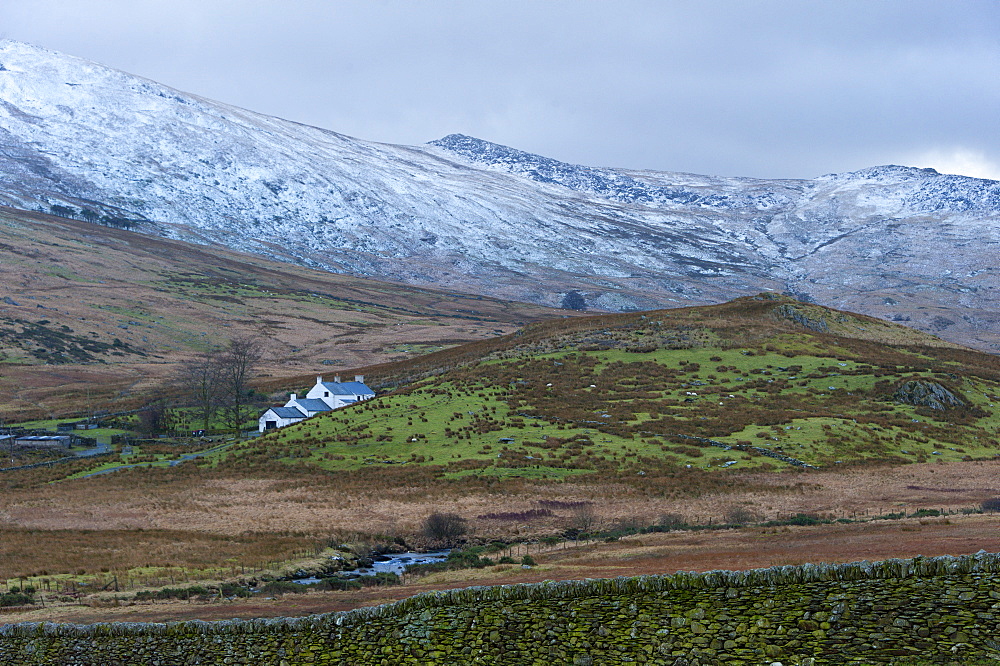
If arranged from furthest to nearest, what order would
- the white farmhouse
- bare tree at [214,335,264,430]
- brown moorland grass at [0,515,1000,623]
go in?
bare tree at [214,335,264,430] < the white farmhouse < brown moorland grass at [0,515,1000,623]

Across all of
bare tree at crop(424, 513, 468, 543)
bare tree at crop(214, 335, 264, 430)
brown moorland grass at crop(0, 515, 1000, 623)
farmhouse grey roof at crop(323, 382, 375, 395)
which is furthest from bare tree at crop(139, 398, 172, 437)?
brown moorland grass at crop(0, 515, 1000, 623)

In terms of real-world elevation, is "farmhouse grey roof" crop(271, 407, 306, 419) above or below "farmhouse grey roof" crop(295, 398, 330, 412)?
below

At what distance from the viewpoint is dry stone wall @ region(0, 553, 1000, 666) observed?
1595 cm

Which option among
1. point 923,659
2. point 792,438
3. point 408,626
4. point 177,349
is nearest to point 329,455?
point 792,438

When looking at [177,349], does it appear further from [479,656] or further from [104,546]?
[479,656]

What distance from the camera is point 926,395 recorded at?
73.1 m

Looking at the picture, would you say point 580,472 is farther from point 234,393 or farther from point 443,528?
point 234,393

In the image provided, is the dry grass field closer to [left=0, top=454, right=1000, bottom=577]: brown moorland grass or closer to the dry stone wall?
[left=0, top=454, right=1000, bottom=577]: brown moorland grass

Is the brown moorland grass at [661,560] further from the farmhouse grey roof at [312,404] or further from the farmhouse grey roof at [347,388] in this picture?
the farmhouse grey roof at [347,388]

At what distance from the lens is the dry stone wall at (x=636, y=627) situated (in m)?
16.0

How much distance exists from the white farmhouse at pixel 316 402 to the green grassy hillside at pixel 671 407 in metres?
11.0

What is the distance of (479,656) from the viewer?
19344 mm

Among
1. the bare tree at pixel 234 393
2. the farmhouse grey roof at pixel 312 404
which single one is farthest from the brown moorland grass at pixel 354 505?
the bare tree at pixel 234 393

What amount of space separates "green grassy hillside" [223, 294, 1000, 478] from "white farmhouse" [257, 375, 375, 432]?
11.0 metres
